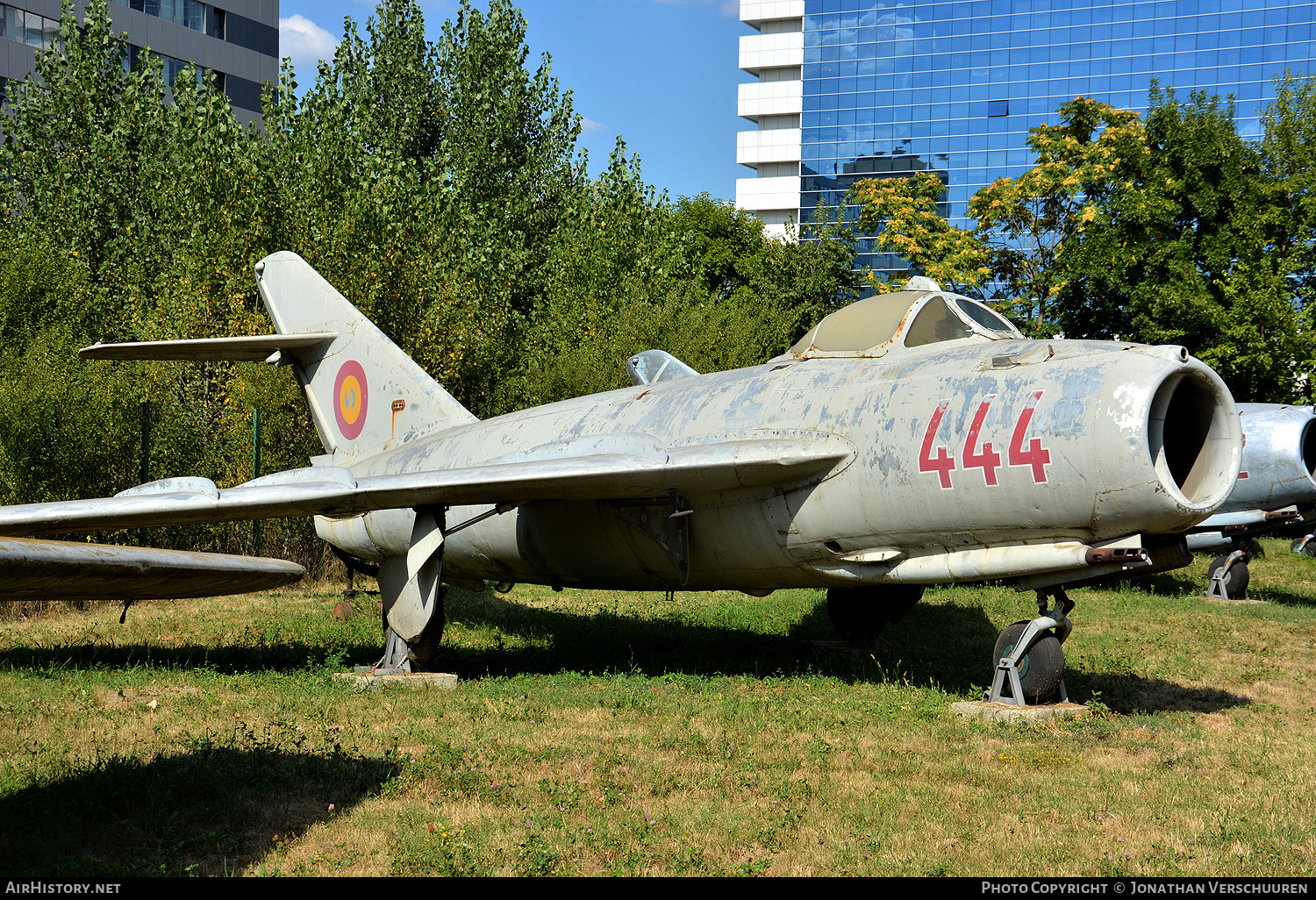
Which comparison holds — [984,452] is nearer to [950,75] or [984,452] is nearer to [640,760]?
[640,760]

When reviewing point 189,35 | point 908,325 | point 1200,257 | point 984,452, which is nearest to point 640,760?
point 984,452

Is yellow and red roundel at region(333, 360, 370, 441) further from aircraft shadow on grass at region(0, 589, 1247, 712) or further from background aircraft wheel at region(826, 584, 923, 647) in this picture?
background aircraft wheel at region(826, 584, 923, 647)

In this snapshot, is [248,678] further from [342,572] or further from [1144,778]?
[342,572]

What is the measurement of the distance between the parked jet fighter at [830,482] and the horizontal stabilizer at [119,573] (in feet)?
7.92

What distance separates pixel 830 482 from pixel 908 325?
167cm

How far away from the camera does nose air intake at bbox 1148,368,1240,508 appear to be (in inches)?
279

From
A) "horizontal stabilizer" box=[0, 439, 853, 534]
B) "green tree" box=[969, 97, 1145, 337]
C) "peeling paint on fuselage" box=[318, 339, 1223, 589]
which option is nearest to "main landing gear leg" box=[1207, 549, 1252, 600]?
"peeling paint on fuselage" box=[318, 339, 1223, 589]

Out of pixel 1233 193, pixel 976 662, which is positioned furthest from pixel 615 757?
pixel 1233 193

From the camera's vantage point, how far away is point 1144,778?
643cm

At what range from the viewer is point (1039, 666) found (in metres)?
8.02

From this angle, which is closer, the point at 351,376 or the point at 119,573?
the point at 119,573

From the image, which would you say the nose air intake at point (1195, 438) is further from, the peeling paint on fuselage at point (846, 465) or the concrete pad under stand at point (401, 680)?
the concrete pad under stand at point (401, 680)

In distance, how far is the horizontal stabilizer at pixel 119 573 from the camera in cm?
377

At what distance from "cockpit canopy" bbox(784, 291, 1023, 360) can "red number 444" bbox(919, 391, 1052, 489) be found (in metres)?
1.15
